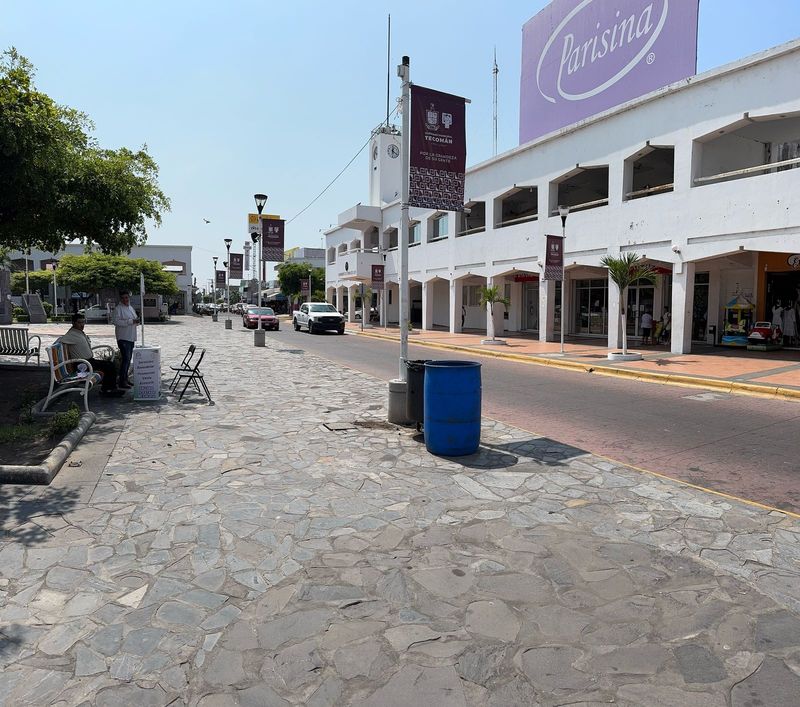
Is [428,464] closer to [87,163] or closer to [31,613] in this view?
[31,613]

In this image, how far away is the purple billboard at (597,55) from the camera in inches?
854

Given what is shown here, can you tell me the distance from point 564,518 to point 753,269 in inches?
751

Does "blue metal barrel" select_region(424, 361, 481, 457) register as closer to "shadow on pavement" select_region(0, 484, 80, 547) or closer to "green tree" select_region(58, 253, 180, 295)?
"shadow on pavement" select_region(0, 484, 80, 547)

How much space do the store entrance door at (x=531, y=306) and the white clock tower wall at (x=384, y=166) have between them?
684 inches

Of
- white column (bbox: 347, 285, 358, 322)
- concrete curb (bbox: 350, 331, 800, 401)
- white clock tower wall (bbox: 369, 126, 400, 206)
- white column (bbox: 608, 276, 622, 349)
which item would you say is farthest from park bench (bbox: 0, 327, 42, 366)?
white clock tower wall (bbox: 369, 126, 400, 206)

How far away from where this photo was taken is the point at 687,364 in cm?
1587

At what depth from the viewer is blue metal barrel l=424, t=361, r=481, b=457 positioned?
657cm

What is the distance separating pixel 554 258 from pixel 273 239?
35.1 feet

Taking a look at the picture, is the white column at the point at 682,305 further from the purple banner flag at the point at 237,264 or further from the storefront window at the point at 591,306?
the purple banner flag at the point at 237,264

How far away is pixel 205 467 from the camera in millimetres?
6098

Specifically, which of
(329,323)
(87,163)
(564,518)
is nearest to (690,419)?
(564,518)

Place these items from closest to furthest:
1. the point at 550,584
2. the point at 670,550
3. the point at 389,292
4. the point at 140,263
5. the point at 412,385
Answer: the point at 550,584 → the point at 670,550 → the point at 412,385 → the point at 389,292 → the point at 140,263

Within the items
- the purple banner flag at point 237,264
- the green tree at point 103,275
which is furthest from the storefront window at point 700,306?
the green tree at point 103,275

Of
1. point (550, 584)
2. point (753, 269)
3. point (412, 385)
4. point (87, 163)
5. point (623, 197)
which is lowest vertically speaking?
point (550, 584)
